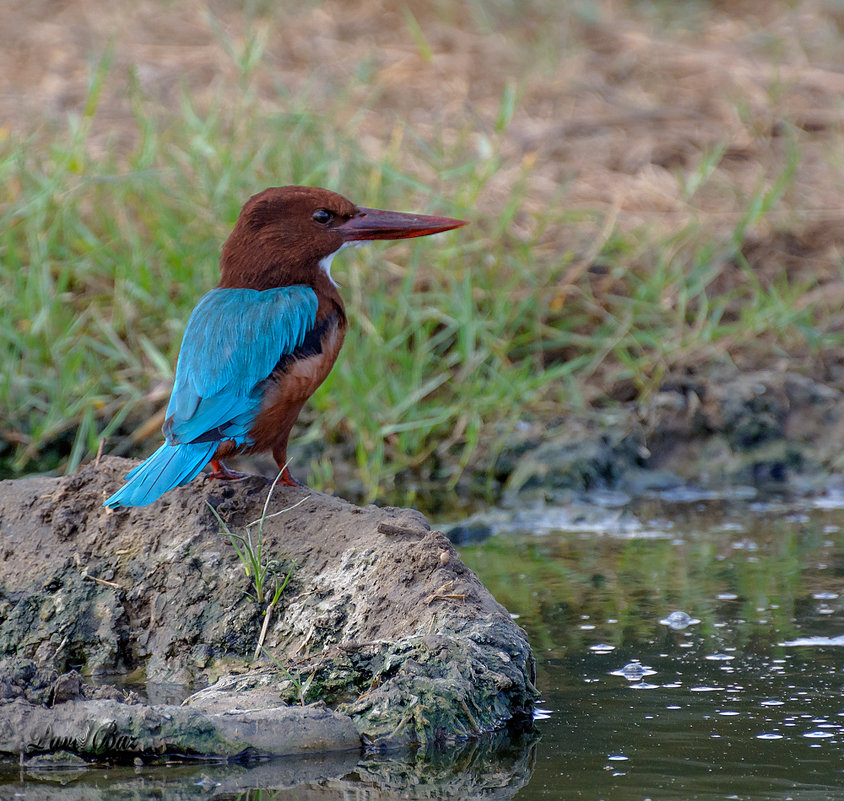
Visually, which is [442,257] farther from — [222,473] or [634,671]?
[634,671]

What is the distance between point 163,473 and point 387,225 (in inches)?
45.9

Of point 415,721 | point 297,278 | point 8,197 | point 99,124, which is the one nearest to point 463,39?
point 99,124

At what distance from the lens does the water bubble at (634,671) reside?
312 centimetres

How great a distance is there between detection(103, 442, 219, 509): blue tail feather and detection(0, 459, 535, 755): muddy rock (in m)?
0.20

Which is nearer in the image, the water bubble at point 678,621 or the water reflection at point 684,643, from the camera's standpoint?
the water reflection at point 684,643

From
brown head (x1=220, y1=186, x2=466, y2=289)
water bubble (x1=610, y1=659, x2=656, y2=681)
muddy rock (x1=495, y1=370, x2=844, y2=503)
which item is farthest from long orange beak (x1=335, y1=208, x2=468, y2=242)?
muddy rock (x1=495, y1=370, x2=844, y2=503)

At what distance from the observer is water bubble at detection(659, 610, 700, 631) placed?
349cm

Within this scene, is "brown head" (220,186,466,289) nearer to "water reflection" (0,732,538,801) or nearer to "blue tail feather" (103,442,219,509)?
"blue tail feather" (103,442,219,509)

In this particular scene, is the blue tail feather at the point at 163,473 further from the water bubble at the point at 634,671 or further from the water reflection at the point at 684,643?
the water bubble at the point at 634,671

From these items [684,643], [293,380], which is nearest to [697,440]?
[684,643]

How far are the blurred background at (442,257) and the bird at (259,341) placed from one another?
1.39 m

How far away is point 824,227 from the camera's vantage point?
21.6 ft

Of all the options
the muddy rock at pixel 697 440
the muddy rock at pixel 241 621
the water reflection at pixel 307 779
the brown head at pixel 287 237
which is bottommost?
the muddy rock at pixel 697 440

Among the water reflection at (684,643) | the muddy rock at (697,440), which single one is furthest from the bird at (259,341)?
the muddy rock at (697,440)
